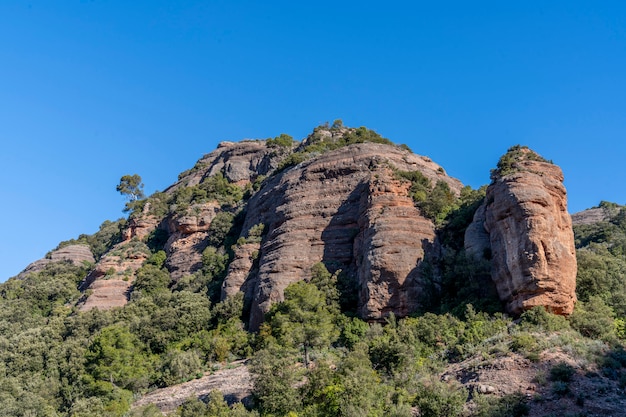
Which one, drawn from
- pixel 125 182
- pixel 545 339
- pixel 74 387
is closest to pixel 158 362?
pixel 74 387

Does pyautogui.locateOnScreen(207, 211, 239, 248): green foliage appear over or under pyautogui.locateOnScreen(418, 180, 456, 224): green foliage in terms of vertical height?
over

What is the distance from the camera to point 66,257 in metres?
79.4

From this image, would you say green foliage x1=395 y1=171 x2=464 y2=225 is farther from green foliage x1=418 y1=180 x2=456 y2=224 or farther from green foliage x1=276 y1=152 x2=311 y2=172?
green foliage x1=276 y1=152 x2=311 y2=172

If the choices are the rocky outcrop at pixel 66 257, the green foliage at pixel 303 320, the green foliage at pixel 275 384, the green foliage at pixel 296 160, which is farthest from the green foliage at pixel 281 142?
the green foliage at pixel 275 384

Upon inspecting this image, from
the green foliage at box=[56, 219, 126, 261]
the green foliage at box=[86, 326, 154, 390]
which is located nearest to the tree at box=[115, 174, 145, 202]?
the green foliage at box=[56, 219, 126, 261]

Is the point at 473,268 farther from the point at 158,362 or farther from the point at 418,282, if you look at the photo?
the point at 158,362

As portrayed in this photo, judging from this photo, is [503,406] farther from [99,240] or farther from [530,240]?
[99,240]

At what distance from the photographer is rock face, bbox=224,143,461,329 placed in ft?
135

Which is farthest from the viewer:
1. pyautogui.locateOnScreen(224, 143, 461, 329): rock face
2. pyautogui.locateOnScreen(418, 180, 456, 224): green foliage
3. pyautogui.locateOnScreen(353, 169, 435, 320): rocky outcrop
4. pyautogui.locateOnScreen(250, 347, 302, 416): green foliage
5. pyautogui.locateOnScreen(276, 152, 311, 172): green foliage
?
pyautogui.locateOnScreen(276, 152, 311, 172): green foliage

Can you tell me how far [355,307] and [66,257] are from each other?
51307 mm

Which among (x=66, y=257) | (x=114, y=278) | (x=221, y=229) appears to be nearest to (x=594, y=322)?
(x=221, y=229)

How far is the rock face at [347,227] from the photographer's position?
41.0 metres

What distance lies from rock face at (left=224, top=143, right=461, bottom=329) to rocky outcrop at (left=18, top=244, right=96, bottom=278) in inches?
1241

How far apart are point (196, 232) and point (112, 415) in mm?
32149
